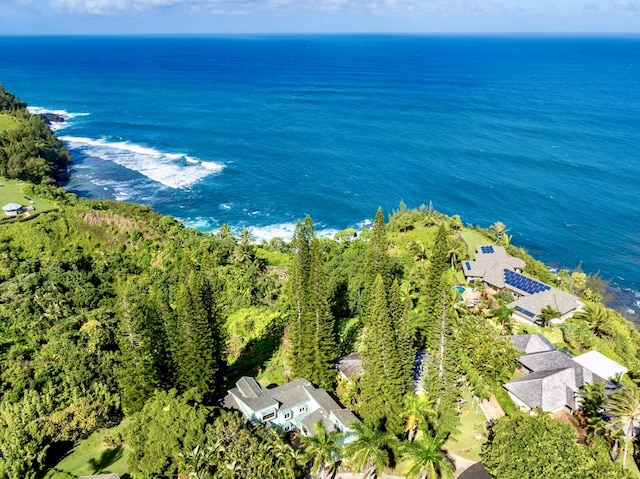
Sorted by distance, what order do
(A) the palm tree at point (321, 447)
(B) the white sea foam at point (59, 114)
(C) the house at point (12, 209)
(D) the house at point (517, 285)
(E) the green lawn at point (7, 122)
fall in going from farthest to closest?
(B) the white sea foam at point (59, 114) → (E) the green lawn at point (7, 122) → (C) the house at point (12, 209) → (D) the house at point (517, 285) → (A) the palm tree at point (321, 447)

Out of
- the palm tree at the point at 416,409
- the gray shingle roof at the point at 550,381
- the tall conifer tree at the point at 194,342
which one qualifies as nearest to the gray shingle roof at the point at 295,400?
the tall conifer tree at the point at 194,342

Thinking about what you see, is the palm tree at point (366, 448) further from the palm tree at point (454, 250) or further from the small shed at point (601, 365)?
the palm tree at point (454, 250)

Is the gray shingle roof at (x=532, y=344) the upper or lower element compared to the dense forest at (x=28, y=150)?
lower

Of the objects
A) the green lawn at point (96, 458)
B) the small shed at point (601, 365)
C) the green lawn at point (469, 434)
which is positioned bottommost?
the green lawn at point (96, 458)

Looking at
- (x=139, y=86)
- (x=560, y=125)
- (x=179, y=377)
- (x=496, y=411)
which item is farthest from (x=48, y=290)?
(x=139, y=86)

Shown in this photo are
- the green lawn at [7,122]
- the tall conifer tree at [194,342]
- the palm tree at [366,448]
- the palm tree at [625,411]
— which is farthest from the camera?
the green lawn at [7,122]

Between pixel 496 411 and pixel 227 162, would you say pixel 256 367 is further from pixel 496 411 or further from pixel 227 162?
pixel 227 162

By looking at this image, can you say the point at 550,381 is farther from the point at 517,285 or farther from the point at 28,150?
the point at 28,150

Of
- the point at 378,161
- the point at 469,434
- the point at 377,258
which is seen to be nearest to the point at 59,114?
the point at 378,161
